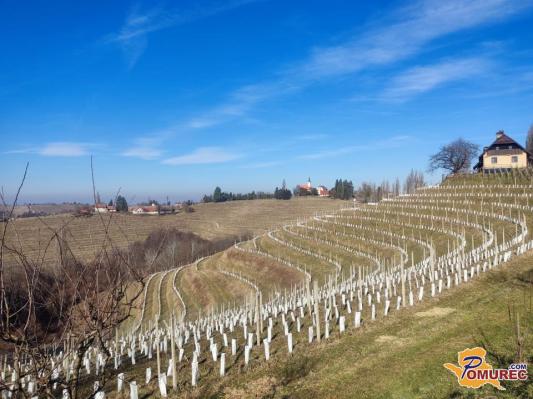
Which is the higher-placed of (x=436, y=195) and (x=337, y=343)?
(x=436, y=195)

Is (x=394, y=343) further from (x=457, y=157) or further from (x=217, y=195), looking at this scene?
(x=217, y=195)

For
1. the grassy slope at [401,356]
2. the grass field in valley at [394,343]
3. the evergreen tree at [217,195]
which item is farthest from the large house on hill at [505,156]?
the evergreen tree at [217,195]

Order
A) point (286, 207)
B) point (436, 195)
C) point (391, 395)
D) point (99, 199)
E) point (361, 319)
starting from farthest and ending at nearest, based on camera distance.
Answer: point (286, 207), point (436, 195), point (361, 319), point (391, 395), point (99, 199)

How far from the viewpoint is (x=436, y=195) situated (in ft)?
215

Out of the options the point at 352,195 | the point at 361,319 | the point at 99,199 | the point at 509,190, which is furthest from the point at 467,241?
the point at 352,195

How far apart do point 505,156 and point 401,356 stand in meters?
71.0

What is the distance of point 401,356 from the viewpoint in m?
13.7

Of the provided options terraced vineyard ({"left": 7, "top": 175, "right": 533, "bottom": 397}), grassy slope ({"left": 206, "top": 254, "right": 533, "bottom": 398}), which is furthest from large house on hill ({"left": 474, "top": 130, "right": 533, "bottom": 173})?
grassy slope ({"left": 206, "top": 254, "right": 533, "bottom": 398})

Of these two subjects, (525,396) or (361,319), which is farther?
(361,319)

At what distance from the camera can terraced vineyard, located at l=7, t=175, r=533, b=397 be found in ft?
56.4

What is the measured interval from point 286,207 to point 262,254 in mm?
89415

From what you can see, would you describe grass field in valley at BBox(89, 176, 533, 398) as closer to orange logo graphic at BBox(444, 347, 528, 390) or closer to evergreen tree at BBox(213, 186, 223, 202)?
orange logo graphic at BBox(444, 347, 528, 390)

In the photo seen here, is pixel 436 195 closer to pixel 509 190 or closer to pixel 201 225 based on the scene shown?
pixel 509 190

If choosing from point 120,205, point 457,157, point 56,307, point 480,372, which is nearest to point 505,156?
point 457,157
